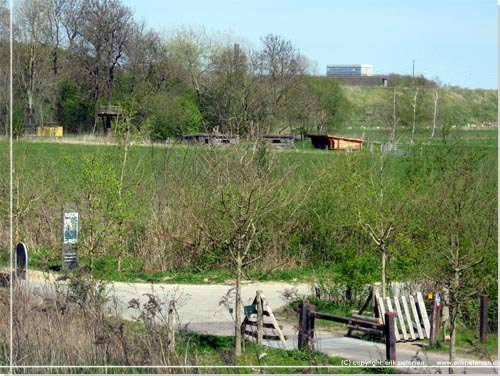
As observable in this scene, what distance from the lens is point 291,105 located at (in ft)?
35.0

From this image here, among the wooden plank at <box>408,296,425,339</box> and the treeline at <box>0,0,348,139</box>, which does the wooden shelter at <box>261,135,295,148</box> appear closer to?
the treeline at <box>0,0,348,139</box>

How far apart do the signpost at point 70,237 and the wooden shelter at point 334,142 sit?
12.3 ft

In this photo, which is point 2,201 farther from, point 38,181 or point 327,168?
point 327,168

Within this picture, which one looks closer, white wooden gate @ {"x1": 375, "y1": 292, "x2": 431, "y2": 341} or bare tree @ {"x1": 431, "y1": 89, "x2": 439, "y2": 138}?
white wooden gate @ {"x1": 375, "y1": 292, "x2": 431, "y2": 341}

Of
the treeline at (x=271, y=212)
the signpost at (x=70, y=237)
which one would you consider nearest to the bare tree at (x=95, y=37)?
the treeline at (x=271, y=212)

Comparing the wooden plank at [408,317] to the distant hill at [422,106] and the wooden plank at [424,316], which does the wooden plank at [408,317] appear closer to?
the wooden plank at [424,316]

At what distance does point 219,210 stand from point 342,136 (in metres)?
3.51

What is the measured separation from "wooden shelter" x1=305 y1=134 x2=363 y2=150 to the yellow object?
11.1ft

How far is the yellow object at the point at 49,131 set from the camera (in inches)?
461

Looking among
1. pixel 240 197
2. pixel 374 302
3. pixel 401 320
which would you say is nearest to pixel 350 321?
pixel 401 320

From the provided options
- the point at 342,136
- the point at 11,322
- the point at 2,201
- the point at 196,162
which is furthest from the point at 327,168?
the point at 11,322

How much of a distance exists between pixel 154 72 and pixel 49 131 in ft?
6.96

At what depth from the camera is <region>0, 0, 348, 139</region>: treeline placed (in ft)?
32.9

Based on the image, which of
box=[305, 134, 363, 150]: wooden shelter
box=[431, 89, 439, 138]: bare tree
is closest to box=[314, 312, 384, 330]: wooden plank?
box=[431, 89, 439, 138]: bare tree
